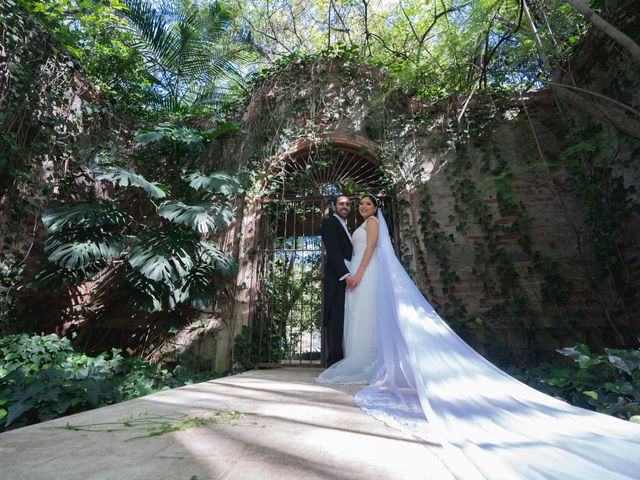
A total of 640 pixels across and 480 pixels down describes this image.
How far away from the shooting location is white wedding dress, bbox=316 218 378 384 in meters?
2.69

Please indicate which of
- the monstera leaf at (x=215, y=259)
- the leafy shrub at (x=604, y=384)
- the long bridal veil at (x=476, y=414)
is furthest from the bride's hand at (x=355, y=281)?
the monstera leaf at (x=215, y=259)

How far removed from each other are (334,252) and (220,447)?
2291 mm

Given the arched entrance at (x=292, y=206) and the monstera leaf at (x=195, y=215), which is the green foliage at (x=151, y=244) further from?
the arched entrance at (x=292, y=206)

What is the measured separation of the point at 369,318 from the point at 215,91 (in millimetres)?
6696

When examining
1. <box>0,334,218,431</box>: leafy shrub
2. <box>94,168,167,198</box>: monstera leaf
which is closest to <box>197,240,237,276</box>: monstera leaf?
<box>94,168,167,198</box>: monstera leaf

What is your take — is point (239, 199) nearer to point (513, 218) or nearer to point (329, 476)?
point (513, 218)

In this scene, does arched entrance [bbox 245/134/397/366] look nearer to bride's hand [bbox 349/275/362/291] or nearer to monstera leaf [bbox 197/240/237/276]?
monstera leaf [bbox 197/240/237/276]

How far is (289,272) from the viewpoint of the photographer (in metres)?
5.36

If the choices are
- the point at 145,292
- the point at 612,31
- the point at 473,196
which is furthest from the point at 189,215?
the point at 612,31

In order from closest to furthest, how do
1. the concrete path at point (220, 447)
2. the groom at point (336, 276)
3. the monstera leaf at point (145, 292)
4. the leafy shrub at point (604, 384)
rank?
the concrete path at point (220, 447)
the leafy shrub at point (604, 384)
the groom at point (336, 276)
the monstera leaf at point (145, 292)

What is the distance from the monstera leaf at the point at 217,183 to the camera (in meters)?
4.05

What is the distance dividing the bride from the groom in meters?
0.16

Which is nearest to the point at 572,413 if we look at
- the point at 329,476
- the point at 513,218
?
the point at 329,476

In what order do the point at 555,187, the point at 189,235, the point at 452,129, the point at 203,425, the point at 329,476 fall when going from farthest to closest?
1. the point at 452,129
2. the point at 555,187
3. the point at 189,235
4. the point at 203,425
5. the point at 329,476
